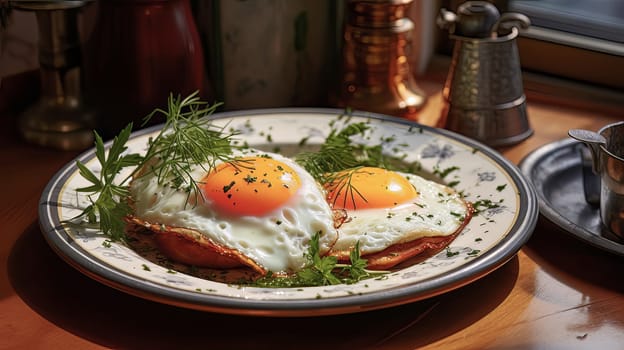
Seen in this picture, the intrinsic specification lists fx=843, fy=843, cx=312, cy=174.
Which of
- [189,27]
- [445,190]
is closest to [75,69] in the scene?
[189,27]

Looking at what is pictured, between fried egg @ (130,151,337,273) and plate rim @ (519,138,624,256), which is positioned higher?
fried egg @ (130,151,337,273)

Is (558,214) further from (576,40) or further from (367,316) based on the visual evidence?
(576,40)

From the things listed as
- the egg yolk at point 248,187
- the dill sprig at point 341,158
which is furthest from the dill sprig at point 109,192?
the dill sprig at point 341,158

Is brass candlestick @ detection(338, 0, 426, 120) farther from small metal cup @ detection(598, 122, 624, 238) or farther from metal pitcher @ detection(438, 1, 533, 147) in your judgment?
small metal cup @ detection(598, 122, 624, 238)

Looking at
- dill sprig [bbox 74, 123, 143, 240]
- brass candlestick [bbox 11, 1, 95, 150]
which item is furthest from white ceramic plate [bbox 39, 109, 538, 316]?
brass candlestick [bbox 11, 1, 95, 150]

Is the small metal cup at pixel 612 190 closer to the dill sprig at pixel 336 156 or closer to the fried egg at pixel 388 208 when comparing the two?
the fried egg at pixel 388 208

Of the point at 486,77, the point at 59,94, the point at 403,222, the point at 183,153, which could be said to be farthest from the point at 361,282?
the point at 59,94

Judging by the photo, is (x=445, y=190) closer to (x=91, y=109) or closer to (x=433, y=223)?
(x=433, y=223)
